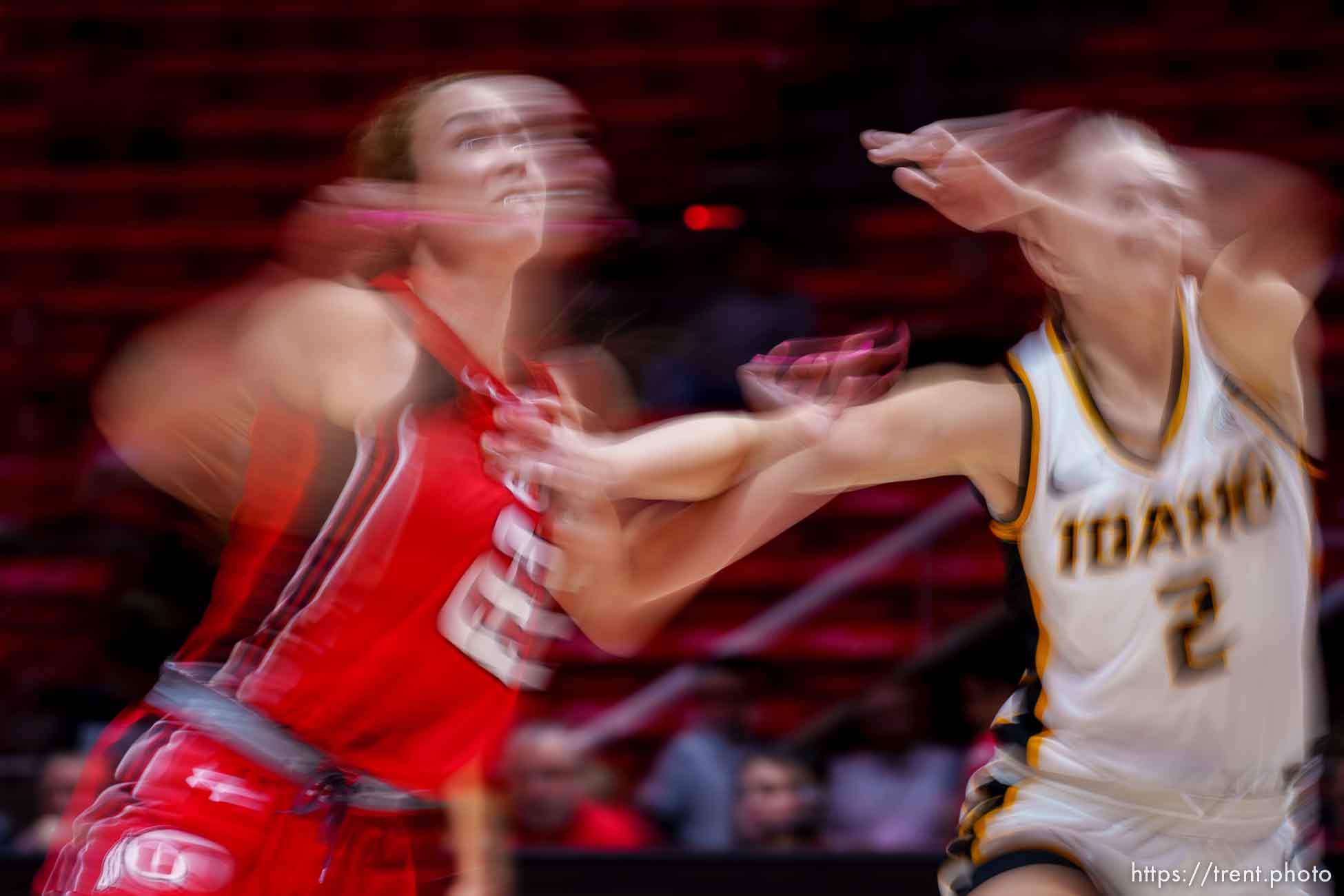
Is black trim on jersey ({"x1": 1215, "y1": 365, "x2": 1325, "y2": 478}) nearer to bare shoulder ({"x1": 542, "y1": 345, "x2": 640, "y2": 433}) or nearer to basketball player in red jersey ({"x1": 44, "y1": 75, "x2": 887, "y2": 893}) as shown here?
basketball player in red jersey ({"x1": 44, "y1": 75, "x2": 887, "y2": 893})

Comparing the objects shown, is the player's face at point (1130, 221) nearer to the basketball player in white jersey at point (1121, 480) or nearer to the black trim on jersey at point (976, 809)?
the basketball player in white jersey at point (1121, 480)

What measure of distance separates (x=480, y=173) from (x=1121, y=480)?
0.96 m

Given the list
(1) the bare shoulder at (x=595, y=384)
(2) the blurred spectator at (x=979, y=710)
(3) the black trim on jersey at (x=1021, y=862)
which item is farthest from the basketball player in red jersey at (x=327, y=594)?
(2) the blurred spectator at (x=979, y=710)

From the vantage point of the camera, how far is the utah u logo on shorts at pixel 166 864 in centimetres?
212

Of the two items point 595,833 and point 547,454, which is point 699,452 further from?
point 595,833

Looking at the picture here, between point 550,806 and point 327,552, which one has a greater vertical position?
point 327,552

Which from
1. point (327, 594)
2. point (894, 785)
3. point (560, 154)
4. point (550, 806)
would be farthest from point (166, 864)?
point (894, 785)

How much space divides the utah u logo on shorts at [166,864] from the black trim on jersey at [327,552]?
204 millimetres

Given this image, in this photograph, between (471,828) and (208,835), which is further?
(471,828)

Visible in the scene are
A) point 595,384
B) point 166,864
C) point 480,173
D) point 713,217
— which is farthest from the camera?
point 713,217

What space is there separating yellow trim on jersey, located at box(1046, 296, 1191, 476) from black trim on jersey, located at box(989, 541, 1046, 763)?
186 millimetres

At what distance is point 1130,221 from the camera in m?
2.25

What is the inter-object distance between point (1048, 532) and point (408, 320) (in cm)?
90

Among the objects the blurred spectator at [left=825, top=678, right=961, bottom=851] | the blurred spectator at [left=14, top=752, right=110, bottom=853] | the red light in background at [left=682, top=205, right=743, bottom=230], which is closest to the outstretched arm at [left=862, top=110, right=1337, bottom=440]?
the blurred spectator at [left=825, top=678, right=961, bottom=851]
